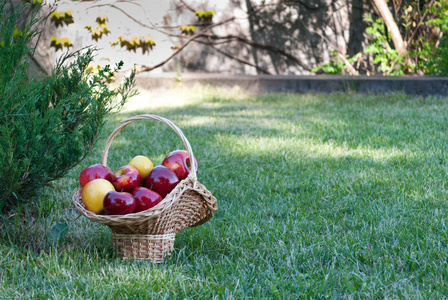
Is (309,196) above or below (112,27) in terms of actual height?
below

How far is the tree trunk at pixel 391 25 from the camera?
6625 millimetres

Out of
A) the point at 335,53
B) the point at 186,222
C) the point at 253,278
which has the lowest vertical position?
the point at 253,278

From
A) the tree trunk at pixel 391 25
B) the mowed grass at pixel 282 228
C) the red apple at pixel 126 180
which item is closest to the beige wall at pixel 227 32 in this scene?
the tree trunk at pixel 391 25

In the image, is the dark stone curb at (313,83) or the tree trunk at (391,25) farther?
the tree trunk at (391,25)

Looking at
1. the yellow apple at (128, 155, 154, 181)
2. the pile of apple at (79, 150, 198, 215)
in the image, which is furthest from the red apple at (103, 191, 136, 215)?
the yellow apple at (128, 155, 154, 181)

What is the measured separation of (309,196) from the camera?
2.73 m

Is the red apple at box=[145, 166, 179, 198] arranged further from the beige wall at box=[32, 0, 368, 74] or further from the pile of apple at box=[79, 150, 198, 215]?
the beige wall at box=[32, 0, 368, 74]

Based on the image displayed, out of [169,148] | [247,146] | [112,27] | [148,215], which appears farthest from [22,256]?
[112,27]

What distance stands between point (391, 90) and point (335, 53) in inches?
58.1

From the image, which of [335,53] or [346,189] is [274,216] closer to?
[346,189]

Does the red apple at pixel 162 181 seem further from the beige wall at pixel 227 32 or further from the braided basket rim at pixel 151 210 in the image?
the beige wall at pixel 227 32

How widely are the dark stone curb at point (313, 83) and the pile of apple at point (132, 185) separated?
475 centimetres

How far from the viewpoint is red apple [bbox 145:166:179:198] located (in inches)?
79.8

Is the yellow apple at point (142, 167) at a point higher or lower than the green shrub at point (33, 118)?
lower
